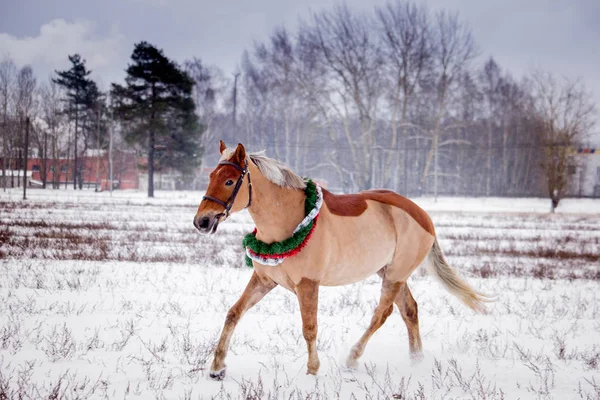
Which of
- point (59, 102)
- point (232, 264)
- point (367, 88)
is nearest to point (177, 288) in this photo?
point (232, 264)

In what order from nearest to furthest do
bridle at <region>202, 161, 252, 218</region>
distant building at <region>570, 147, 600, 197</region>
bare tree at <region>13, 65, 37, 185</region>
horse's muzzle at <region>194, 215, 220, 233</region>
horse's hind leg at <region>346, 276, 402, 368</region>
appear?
horse's muzzle at <region>194, 215, 220, 233</region>
bridle at <region>202, 161, 252, 218</region>
horse's hind leg at <region>346, 276, 402, 368</region>
bare tree at <region>13, 65, 37, 185</region>
distant building at <region>570, 147, 600, 197</region>

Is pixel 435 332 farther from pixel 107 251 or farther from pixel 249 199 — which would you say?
pixel 107 251

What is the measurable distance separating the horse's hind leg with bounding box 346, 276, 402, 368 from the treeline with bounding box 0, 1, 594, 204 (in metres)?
27.2

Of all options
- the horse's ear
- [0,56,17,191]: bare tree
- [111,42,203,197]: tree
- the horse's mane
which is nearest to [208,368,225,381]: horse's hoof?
the horse's mane

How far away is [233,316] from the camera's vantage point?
346cm

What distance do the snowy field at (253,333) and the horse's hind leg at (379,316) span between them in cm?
14

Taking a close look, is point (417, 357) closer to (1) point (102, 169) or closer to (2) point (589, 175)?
(1) point (102, 169)

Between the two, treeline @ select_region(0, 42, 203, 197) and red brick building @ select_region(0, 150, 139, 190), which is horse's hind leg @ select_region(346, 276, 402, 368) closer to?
treeline @ select_region(0, 42, 203, 197)

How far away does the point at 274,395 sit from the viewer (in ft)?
10.1

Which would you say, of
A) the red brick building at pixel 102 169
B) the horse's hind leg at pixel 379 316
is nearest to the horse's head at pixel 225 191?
the horse's hind leg at pixel 379 316

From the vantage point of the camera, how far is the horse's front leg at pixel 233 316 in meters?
3.39

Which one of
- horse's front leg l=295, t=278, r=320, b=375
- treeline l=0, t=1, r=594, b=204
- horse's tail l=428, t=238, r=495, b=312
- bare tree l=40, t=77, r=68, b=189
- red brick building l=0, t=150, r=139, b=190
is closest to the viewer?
horse's front leg l=295, t=278, r=320, b=375

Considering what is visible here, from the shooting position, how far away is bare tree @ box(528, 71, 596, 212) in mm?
26453

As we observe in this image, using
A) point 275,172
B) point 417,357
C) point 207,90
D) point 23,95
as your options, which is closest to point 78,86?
point 23,95
